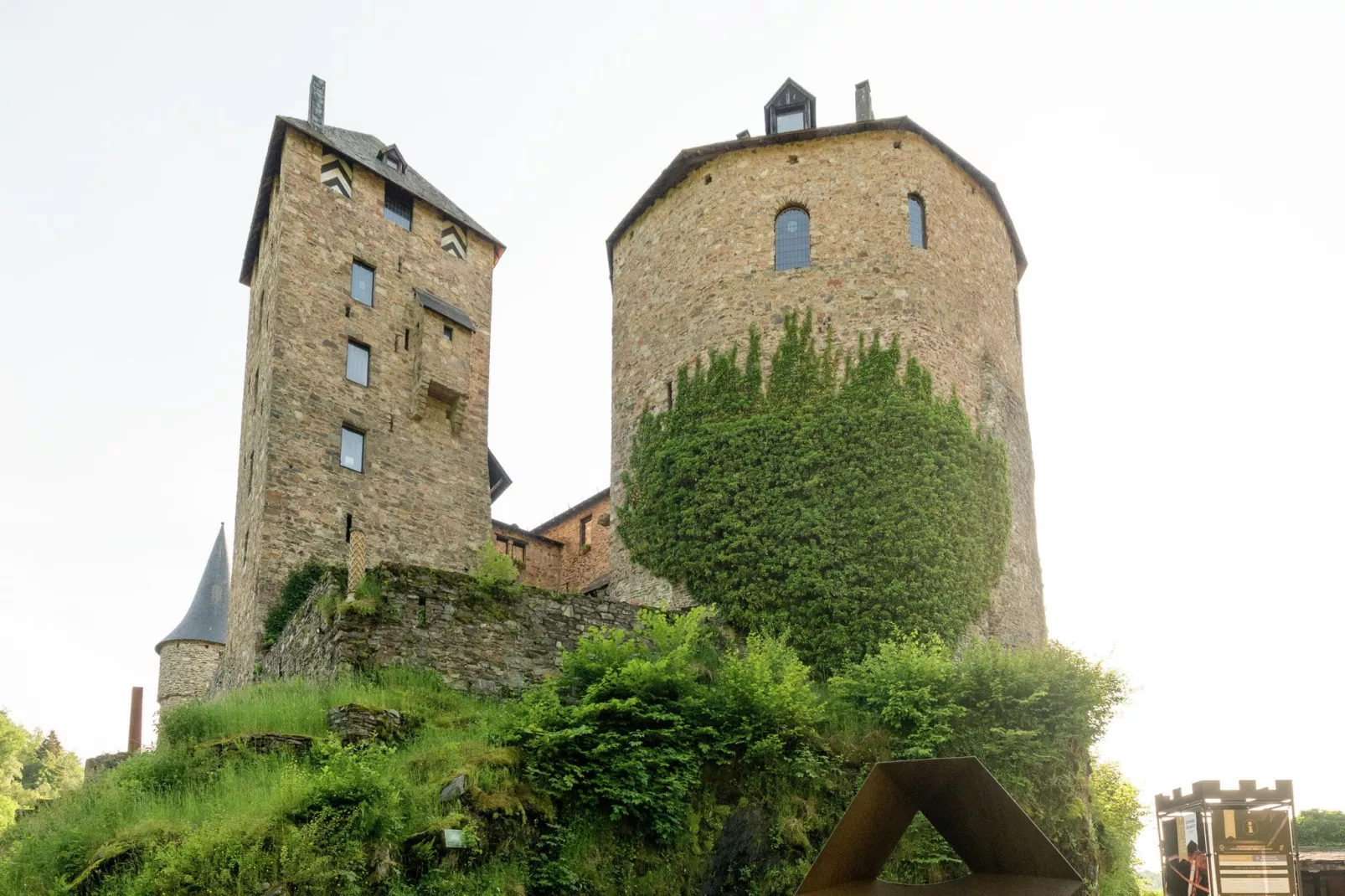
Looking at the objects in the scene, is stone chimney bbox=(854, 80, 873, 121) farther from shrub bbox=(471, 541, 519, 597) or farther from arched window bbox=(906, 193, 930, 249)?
shrub bbox=(471, 541, 519, 597)

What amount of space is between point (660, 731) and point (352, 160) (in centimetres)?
1976

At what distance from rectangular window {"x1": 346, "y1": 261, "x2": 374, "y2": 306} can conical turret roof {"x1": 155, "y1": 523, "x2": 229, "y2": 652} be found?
13.7m

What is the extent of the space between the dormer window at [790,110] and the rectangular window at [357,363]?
35.1 feet

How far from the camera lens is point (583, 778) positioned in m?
13.3

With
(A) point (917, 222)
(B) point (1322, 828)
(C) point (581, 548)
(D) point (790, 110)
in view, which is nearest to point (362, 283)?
(C) point (581, 548)

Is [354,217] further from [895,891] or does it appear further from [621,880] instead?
[895,891]

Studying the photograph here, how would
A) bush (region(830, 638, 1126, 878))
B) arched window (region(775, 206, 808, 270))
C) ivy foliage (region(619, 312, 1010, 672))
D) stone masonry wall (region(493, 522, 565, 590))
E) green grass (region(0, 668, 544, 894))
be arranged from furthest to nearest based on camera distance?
stone masonry wall (region(493, 522, 565, 590)), arched window (region(775, 206, 808, 270)), ivy foliage (region(619, 312, 1010, 672)), bush (region(830, 638, 1126, 878)), green grass (region(0, 668, 544, 894))

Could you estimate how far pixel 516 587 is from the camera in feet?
57.1

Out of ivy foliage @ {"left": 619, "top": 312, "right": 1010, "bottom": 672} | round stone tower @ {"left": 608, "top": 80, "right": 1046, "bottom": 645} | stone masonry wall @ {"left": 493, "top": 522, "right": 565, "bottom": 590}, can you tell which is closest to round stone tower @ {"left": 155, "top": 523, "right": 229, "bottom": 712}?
stone masonry wall @ {"left": 493, "top": 522, "right": 565, "bottom": 590}

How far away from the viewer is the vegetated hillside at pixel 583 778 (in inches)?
439

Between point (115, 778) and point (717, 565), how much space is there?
32.6ft

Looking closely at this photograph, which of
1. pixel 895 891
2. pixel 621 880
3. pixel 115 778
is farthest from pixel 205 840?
pixel 895 891

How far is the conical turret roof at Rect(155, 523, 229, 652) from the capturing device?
3700cm

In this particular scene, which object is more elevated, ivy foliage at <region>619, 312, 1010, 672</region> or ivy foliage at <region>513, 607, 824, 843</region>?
ivy foliage at <region>619, 312, 1010, 672</region>
